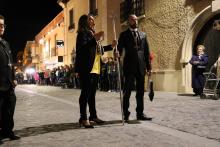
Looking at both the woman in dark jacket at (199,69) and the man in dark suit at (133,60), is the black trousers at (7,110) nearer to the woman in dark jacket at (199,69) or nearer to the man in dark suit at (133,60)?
the man in dark suit at (133,60)

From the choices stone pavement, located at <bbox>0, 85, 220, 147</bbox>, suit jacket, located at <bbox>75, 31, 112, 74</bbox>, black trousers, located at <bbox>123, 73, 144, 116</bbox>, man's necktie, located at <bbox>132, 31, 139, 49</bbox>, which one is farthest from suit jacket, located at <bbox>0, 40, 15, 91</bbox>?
man's necktie, located at <bbox>132, 31, 139, 49</bbox>

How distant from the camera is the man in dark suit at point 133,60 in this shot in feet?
24.5

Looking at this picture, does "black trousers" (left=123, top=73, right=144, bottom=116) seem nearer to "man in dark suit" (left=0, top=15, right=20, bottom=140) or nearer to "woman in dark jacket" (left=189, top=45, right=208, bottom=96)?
"man in dark suit" (left=0, top=15, right=20, bottom=140)

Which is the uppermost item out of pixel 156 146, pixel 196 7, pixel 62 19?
pixel 62 19

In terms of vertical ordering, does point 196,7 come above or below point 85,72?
above

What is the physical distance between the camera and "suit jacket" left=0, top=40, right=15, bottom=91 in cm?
562

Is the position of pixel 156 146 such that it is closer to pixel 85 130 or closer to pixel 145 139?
pixel 145 139

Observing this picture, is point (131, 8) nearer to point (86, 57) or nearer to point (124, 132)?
point (86, 57)

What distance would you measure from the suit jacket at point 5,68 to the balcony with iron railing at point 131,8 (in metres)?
14.5

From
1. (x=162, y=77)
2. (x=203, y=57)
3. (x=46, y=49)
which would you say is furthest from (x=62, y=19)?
Answer: (x=203, y=57)

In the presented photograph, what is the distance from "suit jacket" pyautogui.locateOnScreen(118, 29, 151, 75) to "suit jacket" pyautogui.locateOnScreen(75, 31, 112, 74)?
86 cm

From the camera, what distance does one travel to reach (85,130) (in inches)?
257

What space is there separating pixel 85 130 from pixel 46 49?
44.0 m

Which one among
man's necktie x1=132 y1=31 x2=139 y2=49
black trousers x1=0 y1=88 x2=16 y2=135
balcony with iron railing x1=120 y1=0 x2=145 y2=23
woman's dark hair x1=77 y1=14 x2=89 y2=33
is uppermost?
balcony with iron railing x1=120 y1=0 x2=145 y2=23
